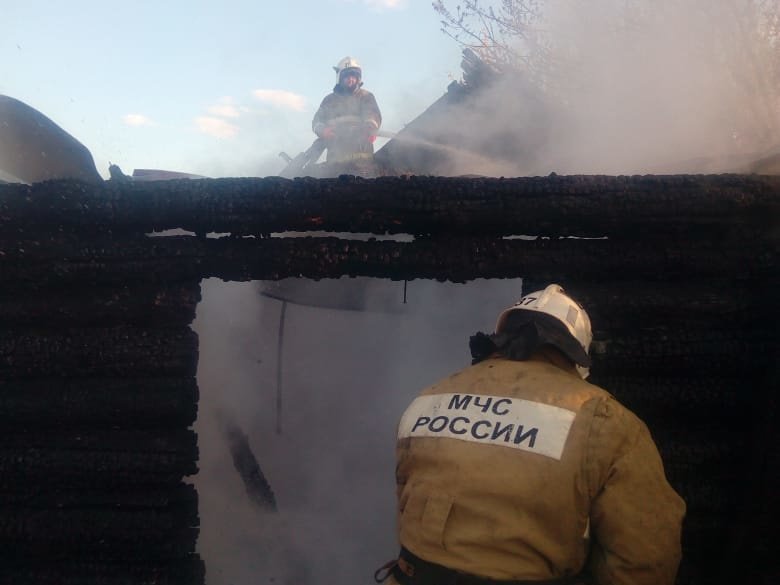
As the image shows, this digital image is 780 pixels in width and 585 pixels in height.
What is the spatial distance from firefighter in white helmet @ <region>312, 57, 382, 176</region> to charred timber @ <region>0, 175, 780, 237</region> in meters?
5.32

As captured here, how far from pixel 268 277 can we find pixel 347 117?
237 inches

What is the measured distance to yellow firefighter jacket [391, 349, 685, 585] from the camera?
217 centimetres

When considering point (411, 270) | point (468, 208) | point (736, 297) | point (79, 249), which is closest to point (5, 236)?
point (79, 249)

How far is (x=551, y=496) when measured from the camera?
85.0 inches

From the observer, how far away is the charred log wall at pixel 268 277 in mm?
3211

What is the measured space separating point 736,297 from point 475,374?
5.12ft

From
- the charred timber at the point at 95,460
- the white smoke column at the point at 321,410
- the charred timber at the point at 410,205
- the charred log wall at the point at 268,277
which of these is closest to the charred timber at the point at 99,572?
the charred log wall at the point at 268,277

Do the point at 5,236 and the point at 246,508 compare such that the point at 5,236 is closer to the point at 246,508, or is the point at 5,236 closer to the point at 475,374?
the point at 246,508

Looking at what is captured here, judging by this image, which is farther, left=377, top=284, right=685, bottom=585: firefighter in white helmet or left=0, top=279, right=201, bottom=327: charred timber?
left=0, top=279, right=201, bottom=327: charred timber

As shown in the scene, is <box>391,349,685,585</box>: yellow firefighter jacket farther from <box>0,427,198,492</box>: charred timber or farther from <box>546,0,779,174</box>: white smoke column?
<box>546,0,779,174</box>: white smoke column

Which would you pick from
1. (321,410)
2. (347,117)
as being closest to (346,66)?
(347,117)

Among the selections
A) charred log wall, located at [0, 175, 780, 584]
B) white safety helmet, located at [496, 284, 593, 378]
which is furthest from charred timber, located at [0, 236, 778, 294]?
white safety helmet, located at [496, 284, 593, 378]

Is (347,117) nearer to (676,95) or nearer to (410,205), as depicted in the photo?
(676,95)

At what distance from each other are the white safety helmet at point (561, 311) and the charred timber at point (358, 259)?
0.63 metres
